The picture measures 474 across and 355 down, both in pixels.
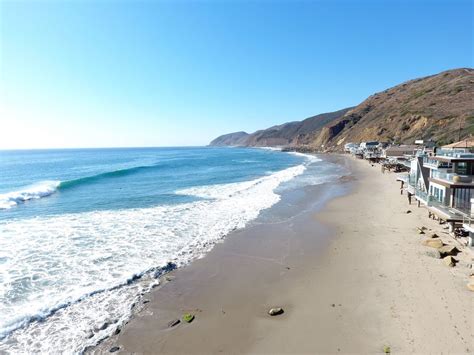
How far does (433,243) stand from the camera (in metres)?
14.0

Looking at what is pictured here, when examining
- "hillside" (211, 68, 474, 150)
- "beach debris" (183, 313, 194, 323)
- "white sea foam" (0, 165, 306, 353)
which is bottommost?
"beach debris" (183, 313, 194, 323)

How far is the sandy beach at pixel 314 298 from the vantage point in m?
8.03

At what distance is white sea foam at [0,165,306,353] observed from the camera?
8.97 m

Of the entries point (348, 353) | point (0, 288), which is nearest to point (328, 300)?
point (348, 353)

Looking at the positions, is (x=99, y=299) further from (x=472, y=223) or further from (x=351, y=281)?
(x=472, y=223)

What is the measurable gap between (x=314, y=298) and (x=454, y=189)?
10542 mm

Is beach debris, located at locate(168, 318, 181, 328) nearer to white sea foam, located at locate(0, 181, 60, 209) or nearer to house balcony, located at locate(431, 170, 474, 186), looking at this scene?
house balcony, located at locate(431, 170, 474, 186)

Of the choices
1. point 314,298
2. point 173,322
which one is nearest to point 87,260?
point 173,322

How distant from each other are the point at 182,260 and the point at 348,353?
7.99 metres

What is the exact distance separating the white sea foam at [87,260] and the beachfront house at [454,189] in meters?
10.8

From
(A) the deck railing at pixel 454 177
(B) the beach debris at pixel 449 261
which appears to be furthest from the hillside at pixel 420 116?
(B) the beach debris at pixel 449 261

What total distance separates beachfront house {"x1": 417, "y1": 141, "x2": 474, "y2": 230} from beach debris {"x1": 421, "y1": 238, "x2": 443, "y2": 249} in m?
1.55

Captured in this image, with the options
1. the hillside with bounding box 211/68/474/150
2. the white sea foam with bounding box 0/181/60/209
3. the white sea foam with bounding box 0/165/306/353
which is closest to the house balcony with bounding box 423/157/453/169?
the white sea foam with bounding box 0/165/306/353

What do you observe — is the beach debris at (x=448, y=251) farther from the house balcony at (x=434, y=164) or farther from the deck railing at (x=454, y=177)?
the house balcony at (x=434, y=164)
